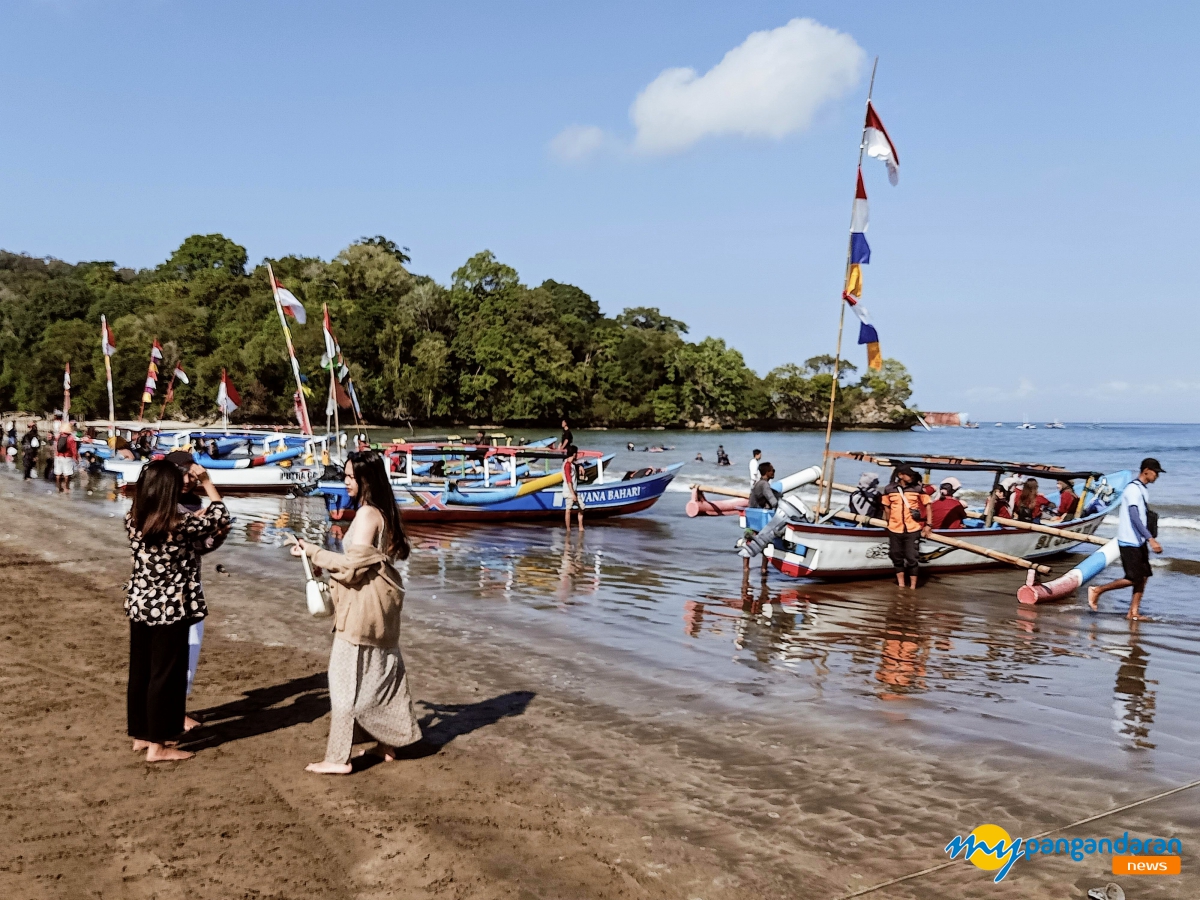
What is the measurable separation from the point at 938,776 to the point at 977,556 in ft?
37.7

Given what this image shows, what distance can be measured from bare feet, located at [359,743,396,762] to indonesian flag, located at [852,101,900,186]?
13.1 m

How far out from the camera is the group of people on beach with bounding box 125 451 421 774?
5.37 m

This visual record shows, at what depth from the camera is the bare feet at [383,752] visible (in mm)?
5953

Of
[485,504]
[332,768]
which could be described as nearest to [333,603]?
[332,768]

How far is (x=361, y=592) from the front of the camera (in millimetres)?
5352

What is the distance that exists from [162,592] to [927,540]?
12727mm

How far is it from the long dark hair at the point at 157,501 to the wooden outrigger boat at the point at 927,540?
10562 mm

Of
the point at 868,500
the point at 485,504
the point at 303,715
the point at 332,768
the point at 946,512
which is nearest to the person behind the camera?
the point at 332,768

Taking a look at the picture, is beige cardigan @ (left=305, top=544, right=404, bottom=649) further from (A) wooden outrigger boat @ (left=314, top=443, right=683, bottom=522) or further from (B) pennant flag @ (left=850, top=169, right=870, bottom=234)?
(A) wooden outrigger boat @ (left=314, top=443, right=683, bottom=522)

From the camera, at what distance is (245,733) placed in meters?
6.50

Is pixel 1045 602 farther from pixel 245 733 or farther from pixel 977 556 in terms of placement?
pixel 245 733

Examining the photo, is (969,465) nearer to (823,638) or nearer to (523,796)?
(823,638)

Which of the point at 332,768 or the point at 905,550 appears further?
the point at 905,550

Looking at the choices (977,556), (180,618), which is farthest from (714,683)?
(977,556)
